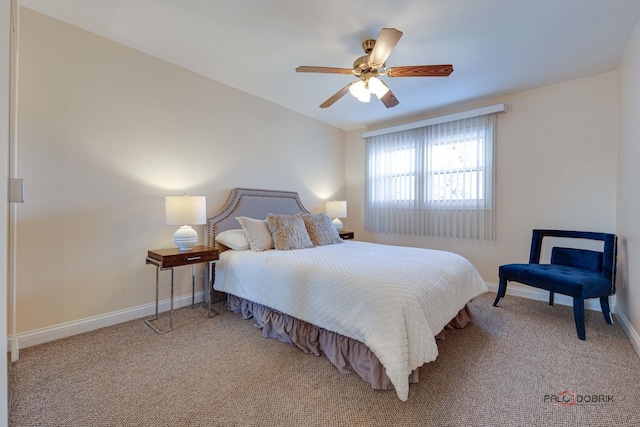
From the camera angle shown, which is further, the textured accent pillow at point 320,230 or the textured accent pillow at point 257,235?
the textured accent pillow at point 320,230

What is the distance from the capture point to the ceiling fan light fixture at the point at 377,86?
7.70ft

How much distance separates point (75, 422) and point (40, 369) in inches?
29.9

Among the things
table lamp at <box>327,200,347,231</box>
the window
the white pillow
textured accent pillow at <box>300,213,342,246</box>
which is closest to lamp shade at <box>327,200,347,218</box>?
table lamp at <box>327,200,347,231</box>

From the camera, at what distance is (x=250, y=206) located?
3.52 m

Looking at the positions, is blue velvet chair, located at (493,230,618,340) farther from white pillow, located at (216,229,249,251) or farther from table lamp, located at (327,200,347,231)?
white pillow, located at (216,229,249,251)

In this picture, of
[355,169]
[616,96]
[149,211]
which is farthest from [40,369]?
[616,96]

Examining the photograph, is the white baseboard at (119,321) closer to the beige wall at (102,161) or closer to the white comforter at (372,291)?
the beige wall at (102,161)

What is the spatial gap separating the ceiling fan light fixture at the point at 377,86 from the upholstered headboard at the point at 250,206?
1.95 m

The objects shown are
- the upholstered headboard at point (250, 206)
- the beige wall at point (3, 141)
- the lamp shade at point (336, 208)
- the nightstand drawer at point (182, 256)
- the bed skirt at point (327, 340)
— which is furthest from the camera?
the lamp shade at point (336, 208)

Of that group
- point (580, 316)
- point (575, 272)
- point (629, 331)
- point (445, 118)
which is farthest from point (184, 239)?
point (629, 331)

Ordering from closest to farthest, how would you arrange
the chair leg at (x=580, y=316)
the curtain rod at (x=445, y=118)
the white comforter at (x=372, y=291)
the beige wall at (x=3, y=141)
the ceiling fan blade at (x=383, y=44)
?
the beige wall at (x=3, y=141), the white comforter at (x=372, y=291), the ceiling fan blade at (x=383, y=44), the chair leg at (x=580, y=316), the curtain rod at (x=445, y=118)

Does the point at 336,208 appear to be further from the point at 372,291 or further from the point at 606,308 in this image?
the point at 606,308

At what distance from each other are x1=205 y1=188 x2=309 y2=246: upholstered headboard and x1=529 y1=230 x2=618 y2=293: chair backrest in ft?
9.94

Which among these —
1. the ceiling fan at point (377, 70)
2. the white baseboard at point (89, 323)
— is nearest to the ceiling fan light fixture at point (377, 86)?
the ceiling fan at point (377, 70)
